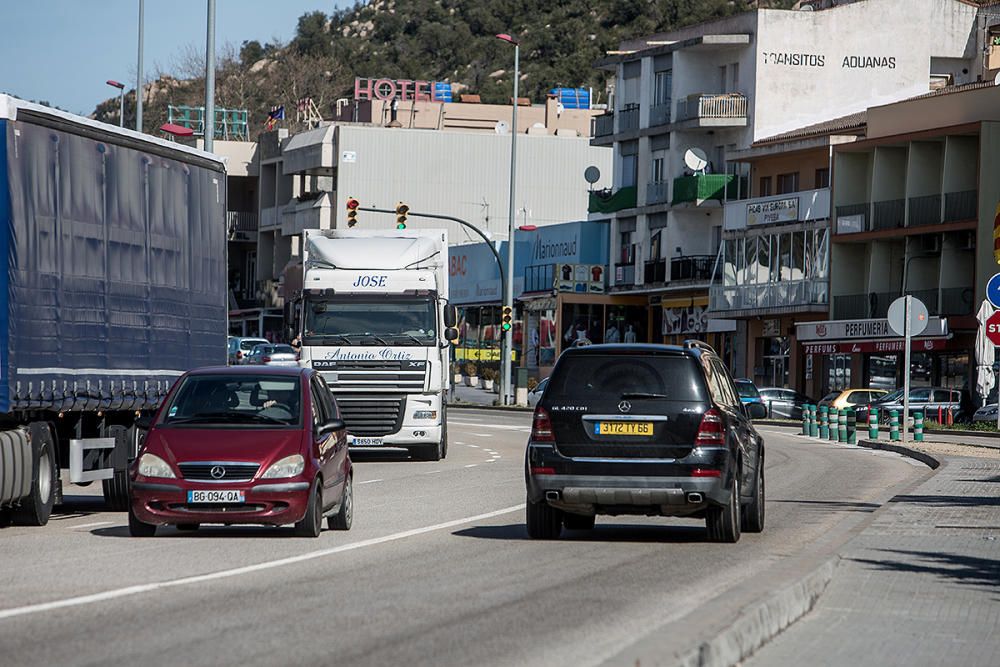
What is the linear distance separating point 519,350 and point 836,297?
968 inches

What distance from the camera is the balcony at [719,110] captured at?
3115 inches

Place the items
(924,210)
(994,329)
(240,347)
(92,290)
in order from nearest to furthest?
(92,290)
(994,329)
(924,210)
(240,347)

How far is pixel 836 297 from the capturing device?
2749 inches

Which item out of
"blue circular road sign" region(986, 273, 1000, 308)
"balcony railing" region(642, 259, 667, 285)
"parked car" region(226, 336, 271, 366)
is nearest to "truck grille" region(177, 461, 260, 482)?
"blue circular road sign" region(986, 273, 1000, 308)

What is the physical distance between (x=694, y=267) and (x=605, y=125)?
11.5m

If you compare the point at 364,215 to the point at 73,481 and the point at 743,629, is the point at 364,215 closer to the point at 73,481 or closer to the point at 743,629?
the point at 73,481

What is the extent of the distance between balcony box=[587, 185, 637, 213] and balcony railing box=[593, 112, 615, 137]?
2.78 metres

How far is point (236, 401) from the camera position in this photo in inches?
655

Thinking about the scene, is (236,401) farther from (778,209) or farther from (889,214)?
(778,209)

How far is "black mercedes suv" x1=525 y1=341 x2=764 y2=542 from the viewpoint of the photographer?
617 inches

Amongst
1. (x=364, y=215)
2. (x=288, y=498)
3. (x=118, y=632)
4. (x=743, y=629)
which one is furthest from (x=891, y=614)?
(x=364, y=215)

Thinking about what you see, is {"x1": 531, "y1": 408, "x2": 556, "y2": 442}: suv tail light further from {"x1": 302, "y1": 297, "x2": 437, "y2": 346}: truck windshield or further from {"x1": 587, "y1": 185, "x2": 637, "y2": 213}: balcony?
{"x1": 587, "y1": 185, "x2": 637, "y2": 213}: balcony

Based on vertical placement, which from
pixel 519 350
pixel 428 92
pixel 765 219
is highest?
pixel 428 92

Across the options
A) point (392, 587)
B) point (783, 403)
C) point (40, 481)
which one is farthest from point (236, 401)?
point (783, 403)
